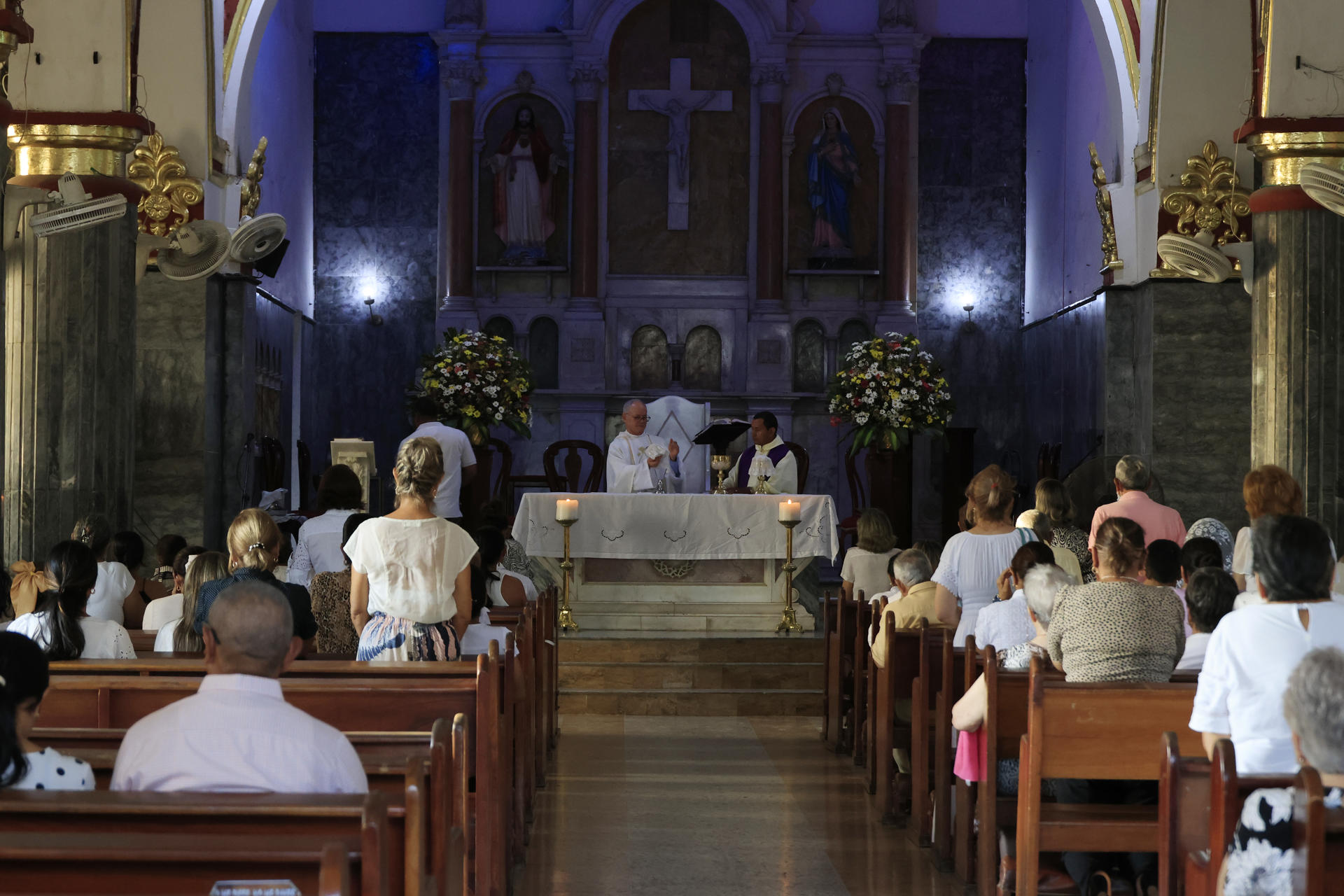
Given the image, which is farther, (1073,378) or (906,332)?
(906,332)

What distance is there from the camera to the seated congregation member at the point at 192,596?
5277 mm

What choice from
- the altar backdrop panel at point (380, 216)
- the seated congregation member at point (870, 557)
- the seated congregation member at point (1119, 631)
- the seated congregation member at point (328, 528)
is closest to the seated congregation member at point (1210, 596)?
the seated congregation member at point (1119, 631)

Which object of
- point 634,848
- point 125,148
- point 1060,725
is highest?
point 125,148

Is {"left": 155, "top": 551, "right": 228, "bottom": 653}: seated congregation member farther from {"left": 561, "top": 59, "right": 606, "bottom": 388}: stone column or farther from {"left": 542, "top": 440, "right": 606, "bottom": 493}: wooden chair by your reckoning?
{"left": 561, "top": 59, "right": 606, "bottom": 388}: stone column

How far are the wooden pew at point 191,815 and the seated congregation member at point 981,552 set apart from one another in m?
3.69

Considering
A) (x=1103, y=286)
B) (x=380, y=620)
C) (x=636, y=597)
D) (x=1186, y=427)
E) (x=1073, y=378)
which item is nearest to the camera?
(x=380, y=620)

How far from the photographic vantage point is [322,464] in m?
16.5

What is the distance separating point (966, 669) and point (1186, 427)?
6904 millimetres

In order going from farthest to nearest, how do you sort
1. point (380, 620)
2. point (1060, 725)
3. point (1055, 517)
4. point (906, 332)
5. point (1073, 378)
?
point (906, 332) → point (1073, 378) → point (1055, 517) → point (380, 620) → point (1060, 725)

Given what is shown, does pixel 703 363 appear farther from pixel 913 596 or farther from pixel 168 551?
pixel 913 596

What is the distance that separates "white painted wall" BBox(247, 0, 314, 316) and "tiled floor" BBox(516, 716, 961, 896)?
7847 mm

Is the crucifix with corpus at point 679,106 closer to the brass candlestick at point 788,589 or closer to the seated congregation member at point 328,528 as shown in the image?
the brass candlestick at point 788,589

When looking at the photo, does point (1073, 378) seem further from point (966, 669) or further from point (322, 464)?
point (966, 669)

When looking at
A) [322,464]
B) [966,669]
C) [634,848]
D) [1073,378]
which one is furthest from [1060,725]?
[322,464]
